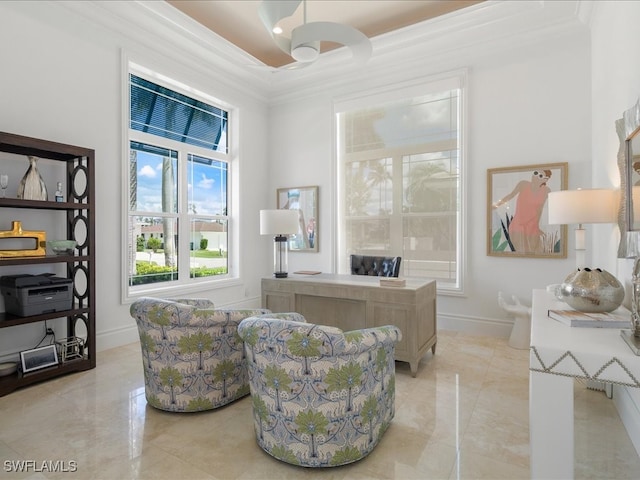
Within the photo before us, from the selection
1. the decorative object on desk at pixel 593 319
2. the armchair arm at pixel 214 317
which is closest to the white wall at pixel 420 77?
the armchair arm at pixel 214 317

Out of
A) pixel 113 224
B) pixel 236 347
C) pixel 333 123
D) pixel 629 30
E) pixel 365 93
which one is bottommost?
pixel 236 347

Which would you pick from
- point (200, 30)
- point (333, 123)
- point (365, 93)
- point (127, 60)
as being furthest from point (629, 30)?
point (127, 60)

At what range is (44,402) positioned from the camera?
8.42ft

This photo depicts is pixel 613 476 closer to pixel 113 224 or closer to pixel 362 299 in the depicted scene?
pixel 362 299

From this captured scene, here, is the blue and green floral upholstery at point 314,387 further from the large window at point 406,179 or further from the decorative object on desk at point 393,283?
the large window at point 406,179

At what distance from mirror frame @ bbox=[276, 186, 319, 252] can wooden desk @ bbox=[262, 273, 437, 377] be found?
167cm

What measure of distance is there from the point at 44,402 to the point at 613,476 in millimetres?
3405

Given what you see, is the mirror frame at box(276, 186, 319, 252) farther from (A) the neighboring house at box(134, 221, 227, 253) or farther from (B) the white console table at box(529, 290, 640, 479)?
(B) the white console table at box(529, 290, 640, 479)

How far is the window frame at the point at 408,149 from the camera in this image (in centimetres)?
432

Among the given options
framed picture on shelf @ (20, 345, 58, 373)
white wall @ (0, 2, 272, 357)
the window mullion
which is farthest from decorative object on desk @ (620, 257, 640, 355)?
white wall @ (0, 2, 272, 357)

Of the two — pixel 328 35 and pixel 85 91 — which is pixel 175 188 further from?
pixel 328 35

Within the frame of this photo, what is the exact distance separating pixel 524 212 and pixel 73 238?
4.50 m

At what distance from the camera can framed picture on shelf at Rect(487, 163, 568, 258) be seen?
3846 mm

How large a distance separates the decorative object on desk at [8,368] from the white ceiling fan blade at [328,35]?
328 centimetres
